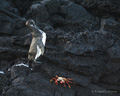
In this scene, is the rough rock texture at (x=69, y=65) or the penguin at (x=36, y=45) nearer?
the rough rock texture at (x=69, y=65)

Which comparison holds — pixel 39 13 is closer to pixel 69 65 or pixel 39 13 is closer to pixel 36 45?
pixel 36 45

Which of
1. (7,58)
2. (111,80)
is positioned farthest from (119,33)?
(7,58)

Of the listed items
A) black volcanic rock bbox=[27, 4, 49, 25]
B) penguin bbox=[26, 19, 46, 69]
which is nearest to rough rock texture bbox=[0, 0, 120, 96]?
penguin bbox=[26, 19, 46, 69]

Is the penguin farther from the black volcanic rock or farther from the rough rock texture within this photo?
the black volcanic rock

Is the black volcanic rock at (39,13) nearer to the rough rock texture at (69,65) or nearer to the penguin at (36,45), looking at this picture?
the rough rock texture at (69,65)

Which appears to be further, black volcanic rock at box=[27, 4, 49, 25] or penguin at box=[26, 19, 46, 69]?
black volcanic rock at box=[27, 4, 49, 25]

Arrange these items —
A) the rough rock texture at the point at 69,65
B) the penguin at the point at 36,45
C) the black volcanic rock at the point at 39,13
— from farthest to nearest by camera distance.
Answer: the black volcanic rock at the point at 39,13
the penguin at the point at 36,45
the rough rock texture at the point at 69,65

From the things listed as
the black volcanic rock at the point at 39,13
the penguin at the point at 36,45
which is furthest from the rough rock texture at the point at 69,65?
the black volcanic rock at the point at 39,13

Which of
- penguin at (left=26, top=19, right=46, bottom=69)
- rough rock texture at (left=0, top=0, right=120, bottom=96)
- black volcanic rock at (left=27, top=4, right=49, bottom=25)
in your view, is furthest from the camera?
black volcanic rock at (left=27, top=4, right=49, bottom=25)

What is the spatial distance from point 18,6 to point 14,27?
12.3ft

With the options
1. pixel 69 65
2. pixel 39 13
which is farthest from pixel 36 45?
pixel 39 13

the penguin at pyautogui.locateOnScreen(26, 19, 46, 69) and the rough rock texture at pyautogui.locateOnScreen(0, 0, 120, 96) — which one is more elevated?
the penguin at pyautogui.locateOnScreen(26, 19, 46, 69)

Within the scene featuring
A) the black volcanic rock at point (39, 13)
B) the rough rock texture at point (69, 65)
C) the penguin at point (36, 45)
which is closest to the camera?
the rough rock texture at point (69, 65)

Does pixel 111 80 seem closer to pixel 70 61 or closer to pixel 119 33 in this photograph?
pixel 70 61
